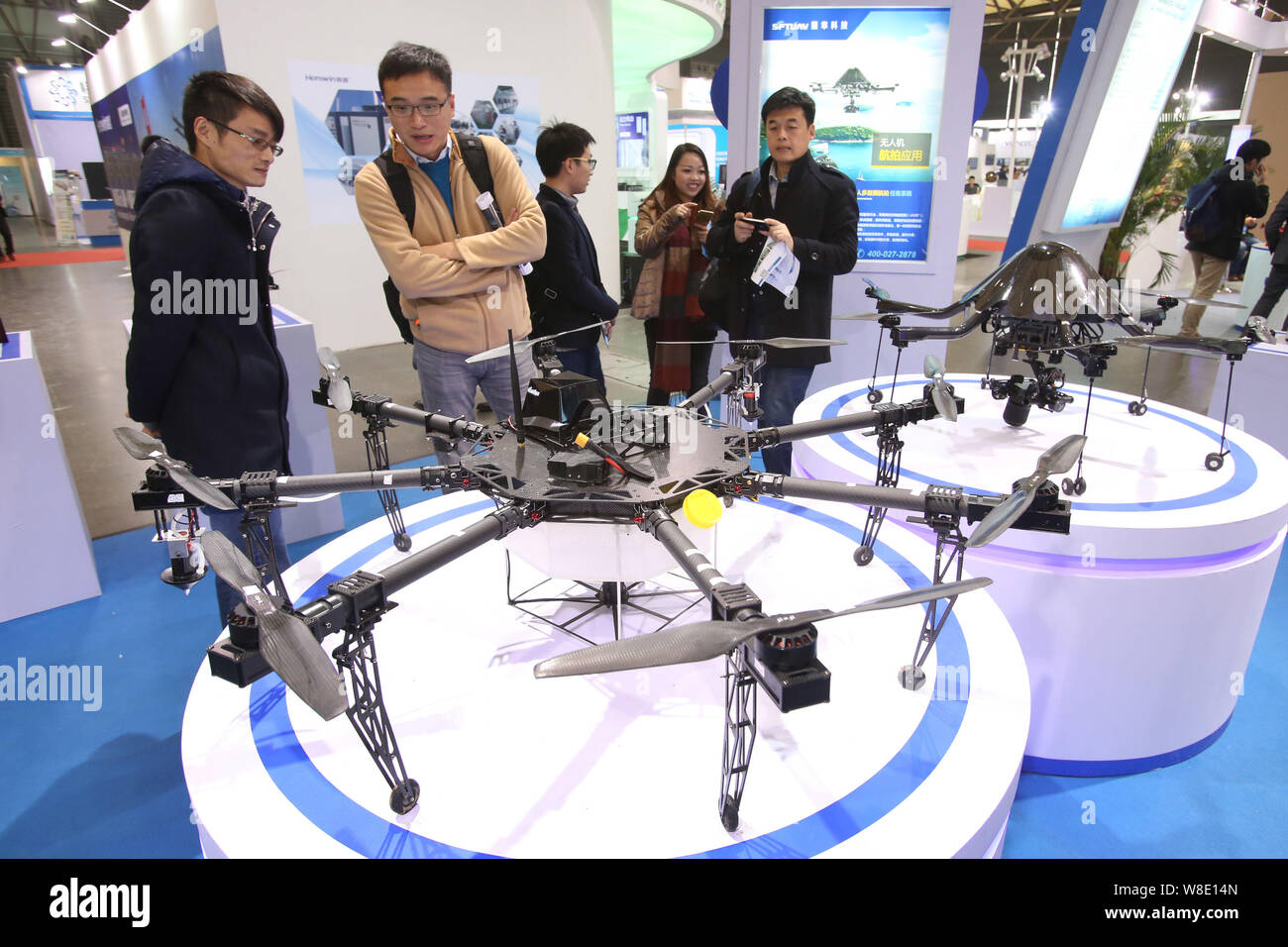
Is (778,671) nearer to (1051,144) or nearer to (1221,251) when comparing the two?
(1051,144)

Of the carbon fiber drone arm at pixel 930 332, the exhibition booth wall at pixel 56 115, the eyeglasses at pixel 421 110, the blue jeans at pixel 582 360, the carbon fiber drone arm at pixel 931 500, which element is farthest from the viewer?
the exhibition booth wall at pixel 56 115

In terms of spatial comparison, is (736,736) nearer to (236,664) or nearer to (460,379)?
(236,664)

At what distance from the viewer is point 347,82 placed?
948cm

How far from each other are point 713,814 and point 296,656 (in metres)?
1.03

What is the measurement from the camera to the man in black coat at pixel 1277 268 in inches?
326

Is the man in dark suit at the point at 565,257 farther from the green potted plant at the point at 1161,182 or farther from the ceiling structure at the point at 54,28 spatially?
the ceiling structure at the point at 54,28

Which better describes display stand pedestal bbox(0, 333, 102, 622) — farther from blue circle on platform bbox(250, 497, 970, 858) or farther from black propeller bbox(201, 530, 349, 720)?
black propeller bbox(201, 530, 349, 720)

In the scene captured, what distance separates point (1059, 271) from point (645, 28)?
1213cm

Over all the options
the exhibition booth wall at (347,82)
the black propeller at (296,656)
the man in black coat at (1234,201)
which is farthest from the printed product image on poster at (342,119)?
the man in black coat at (1234,201)

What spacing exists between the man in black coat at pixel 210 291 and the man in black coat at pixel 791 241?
2492 millimetres

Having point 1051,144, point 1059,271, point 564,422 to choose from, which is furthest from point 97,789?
point 1051,144

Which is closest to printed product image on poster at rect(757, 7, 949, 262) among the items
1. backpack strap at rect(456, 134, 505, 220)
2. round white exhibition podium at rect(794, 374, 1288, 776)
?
backpack strap at rect(456, 134, 505, 220)

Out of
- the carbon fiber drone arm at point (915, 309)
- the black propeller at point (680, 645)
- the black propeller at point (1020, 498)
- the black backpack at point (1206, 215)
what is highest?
the black backpack at point (1206, 215)

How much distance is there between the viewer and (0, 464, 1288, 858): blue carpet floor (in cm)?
280
